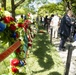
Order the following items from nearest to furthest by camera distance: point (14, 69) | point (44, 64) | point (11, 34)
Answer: point (11, 34) < point (14, 69) < point (44, 64)

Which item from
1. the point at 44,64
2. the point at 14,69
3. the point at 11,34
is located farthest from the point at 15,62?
the point at 44,64

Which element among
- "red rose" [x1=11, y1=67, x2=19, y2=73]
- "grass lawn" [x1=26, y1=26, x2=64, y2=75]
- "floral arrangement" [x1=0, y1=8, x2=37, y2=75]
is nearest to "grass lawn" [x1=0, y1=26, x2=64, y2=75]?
"grass lawn" [x1=26, y1=26, x2=64, y2=75]

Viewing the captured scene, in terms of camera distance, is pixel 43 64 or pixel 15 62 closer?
pixel 15 62

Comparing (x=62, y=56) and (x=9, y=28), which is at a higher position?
(x=9, y=28)

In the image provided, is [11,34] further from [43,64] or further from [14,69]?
[43,64]

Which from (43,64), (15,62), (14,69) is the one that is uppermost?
(15,62)

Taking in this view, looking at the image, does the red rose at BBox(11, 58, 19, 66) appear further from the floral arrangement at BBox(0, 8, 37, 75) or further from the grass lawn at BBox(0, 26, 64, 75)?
the grass lawn at BBox(0, 26, 64, 75)

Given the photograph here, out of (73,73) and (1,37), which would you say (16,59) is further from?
(73,73)

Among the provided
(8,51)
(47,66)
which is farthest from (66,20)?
(8,51)

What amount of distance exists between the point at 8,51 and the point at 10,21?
2.51 feet

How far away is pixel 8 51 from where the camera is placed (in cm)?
423

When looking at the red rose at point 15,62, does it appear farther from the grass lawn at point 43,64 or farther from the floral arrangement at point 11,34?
the grass lawn at point 43,64

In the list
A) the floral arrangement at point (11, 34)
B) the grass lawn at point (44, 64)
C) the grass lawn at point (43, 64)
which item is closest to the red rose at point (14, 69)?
the floral arrangement at point (11, 34)

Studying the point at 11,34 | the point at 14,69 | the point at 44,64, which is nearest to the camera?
the point at 11,34
